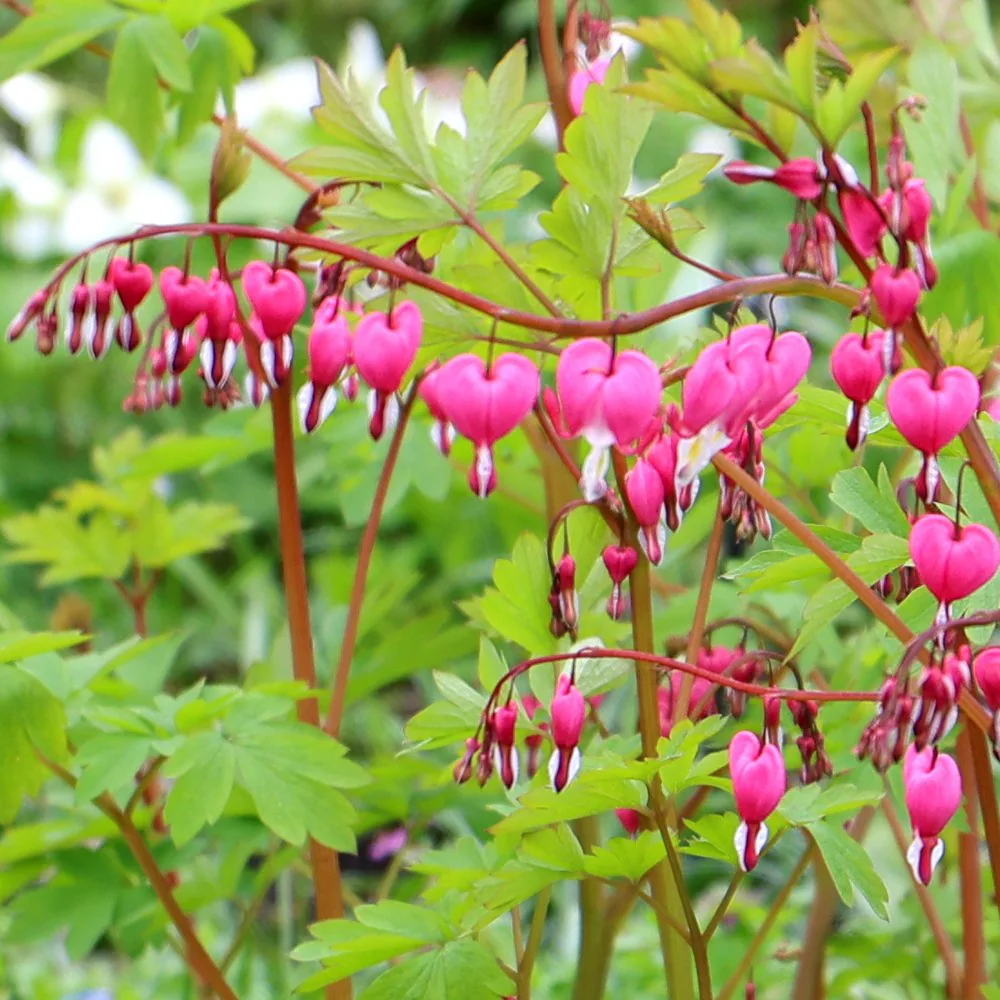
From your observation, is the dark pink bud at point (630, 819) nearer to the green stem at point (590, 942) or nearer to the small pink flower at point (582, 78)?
the green stem at point (590, 942)

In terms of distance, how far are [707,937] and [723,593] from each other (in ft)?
1.77

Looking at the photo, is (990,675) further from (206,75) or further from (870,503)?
(206,75)

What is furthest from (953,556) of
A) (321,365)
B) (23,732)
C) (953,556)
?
(23,732)

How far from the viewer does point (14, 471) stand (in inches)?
145

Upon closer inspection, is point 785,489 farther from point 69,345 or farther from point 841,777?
point 69,345

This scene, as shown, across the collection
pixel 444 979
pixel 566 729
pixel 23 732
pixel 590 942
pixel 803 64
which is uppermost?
pixel 803 64

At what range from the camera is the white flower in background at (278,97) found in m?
3.60

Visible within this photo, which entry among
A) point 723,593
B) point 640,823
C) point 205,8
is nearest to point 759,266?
point 723,593

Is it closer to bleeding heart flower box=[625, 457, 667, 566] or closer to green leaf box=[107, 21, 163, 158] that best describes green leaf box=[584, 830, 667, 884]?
bleeding heart flower box=[625, 457, 667, 566]

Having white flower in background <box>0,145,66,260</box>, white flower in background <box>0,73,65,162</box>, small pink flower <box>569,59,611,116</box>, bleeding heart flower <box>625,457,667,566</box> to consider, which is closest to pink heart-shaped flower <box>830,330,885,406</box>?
bleeding heart flower <box>625,457,667,566</box>

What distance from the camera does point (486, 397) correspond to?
67 cm

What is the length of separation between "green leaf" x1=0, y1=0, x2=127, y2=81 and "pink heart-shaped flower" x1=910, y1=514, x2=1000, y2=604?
851 mm

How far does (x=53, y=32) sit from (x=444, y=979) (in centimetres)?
84

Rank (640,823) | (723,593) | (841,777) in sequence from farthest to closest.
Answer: (723,593), (841,777), (640,823)
